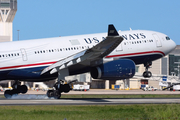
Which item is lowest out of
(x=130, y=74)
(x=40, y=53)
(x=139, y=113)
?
(x=139, y=113)

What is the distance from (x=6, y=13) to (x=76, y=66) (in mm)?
162962

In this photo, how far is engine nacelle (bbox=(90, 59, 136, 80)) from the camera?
104 feet

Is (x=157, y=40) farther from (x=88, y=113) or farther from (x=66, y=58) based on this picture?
(x=88, y=113)

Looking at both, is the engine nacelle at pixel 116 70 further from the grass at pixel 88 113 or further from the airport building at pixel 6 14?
the airport building at pixel 6 14

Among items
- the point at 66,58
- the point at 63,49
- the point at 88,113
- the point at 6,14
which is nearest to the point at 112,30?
the point at 66,58

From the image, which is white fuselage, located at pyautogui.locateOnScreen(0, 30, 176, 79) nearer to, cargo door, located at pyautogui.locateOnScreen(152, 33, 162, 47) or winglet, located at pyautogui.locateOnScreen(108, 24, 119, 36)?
cargo door, located at pyautogui.locateOnScreen(152, 33, 162, 47)

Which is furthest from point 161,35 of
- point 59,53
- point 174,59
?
point 174,59

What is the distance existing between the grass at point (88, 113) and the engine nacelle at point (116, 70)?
7.59 meters

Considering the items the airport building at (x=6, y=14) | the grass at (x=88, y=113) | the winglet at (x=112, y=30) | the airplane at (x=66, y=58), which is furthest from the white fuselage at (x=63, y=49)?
the airport building at (x=6, y=14)

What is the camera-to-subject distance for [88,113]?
21.7 meters

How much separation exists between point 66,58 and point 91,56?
2493mm

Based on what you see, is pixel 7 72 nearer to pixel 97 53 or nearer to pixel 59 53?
pixel 59 53

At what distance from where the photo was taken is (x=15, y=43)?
3344 cm

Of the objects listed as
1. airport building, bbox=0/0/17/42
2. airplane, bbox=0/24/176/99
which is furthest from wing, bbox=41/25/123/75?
airport building, bbox=0/0/17/42
